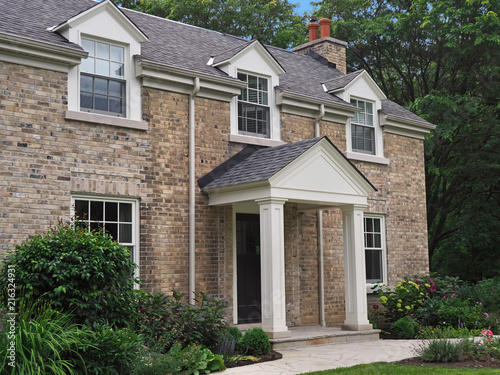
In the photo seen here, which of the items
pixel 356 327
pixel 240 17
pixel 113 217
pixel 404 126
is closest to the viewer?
pixel 113 217

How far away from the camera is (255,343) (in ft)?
35.1

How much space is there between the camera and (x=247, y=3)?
2880cm

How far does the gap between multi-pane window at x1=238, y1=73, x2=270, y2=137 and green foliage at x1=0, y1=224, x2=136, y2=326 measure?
5.74 m

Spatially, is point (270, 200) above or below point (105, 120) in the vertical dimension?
below

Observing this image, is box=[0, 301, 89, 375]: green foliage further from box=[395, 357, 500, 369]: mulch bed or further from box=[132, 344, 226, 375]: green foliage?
box=[395, 357, 500, 369]: mulch bed

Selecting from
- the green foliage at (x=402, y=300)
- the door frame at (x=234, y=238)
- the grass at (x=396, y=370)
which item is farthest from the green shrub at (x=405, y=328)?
the grass at (x=396, y=370)

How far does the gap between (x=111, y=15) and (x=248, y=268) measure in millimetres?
6269

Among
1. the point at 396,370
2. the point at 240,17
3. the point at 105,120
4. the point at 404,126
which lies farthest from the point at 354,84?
the point at 240,17

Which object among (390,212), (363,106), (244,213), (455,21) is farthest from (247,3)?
(244,213)

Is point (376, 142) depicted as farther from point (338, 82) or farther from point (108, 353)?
point (108, 353)

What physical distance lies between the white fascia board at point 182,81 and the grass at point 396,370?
6.71 meters

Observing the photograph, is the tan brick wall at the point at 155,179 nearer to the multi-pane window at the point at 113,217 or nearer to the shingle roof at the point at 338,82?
the multi-pane window at the point at 113,217

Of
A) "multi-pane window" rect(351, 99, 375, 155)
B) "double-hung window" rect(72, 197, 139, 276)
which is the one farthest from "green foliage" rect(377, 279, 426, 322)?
"double-hung window" rect(72, 197, 139, 276)

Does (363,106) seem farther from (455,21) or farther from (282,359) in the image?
(282,359)
